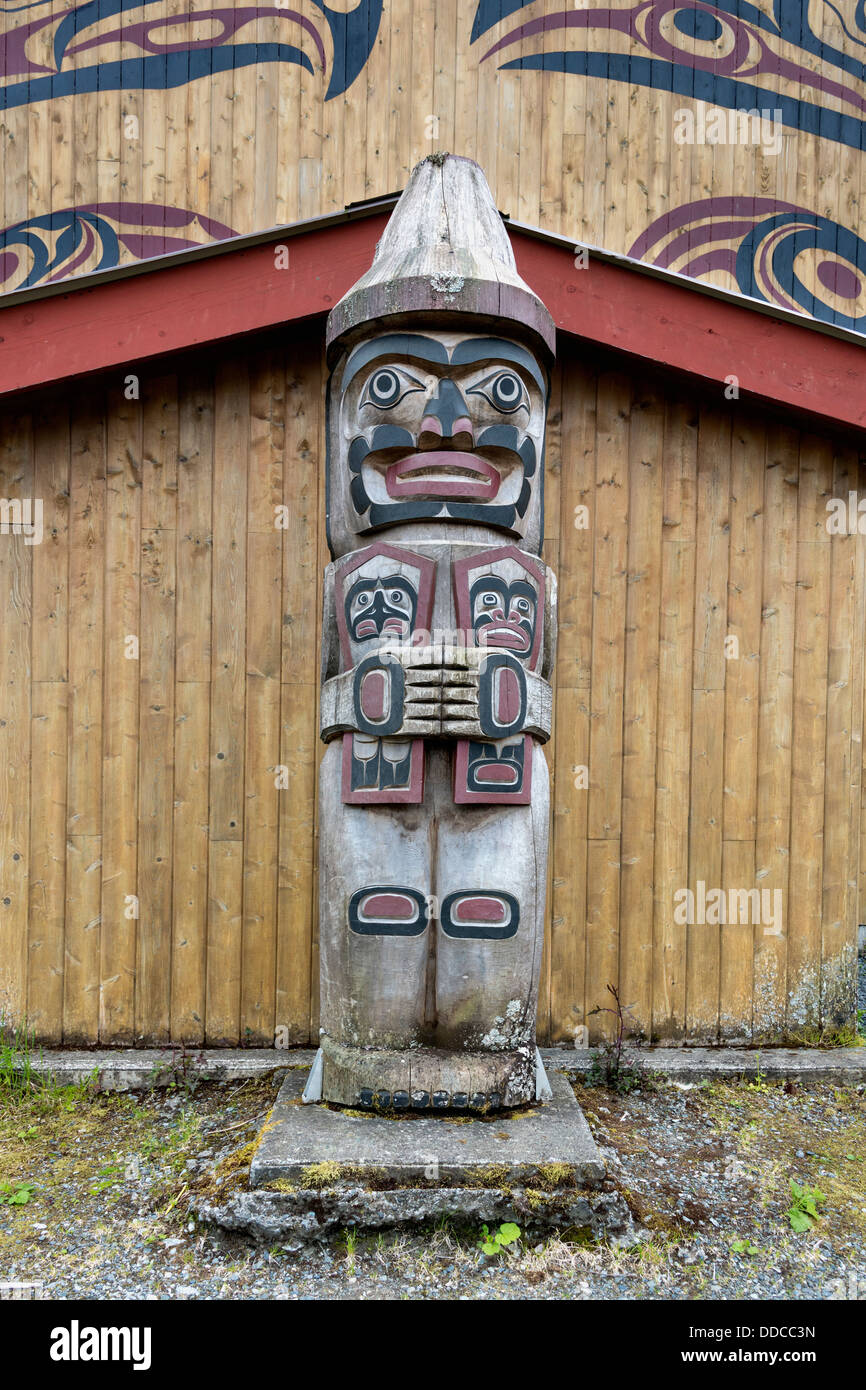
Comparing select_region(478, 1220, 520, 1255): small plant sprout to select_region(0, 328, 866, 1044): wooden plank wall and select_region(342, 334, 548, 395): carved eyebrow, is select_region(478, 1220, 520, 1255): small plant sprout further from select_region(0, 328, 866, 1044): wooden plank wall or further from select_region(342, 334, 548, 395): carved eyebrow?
select_region(342, 334, 548, 395): carved eyebrow

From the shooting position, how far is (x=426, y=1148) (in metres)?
3.09

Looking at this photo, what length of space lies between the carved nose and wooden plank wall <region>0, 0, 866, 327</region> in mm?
2711

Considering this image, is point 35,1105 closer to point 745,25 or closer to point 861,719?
point 861,719

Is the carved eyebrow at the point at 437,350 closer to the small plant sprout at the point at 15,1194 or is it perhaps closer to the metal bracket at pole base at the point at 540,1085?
the metal bracket at pole base at the point at 540,1085

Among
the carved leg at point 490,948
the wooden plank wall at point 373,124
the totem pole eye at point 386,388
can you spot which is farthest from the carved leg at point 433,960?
the wooden plank wall at point 373,124

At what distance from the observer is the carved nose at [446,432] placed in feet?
11.7

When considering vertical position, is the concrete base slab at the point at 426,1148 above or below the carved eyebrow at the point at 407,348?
below

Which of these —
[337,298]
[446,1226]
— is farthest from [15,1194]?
[337,298]

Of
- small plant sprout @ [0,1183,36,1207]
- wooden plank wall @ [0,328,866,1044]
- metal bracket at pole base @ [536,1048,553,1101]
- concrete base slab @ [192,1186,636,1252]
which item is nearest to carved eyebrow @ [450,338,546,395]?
wooden plank wall @ [0,328,866,1044]

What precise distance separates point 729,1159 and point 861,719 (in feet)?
8.46

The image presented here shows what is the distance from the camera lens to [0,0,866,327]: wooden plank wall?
5430mm

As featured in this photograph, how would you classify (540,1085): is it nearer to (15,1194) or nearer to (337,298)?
(15,1194)

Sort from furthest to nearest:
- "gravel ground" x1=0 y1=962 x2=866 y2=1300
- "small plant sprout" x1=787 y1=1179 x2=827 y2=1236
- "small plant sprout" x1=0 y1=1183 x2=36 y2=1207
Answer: "small plant sprout" x1=0 y1=1183 x2=36 y2=1207 → "small plant sprout" x1=787 y1=1179 x2=827 y2=1236 → "gravel ground" x1=0 y1=962 x2=866 y2=1300

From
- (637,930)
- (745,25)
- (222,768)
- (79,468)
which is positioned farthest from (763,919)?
(745,25)
